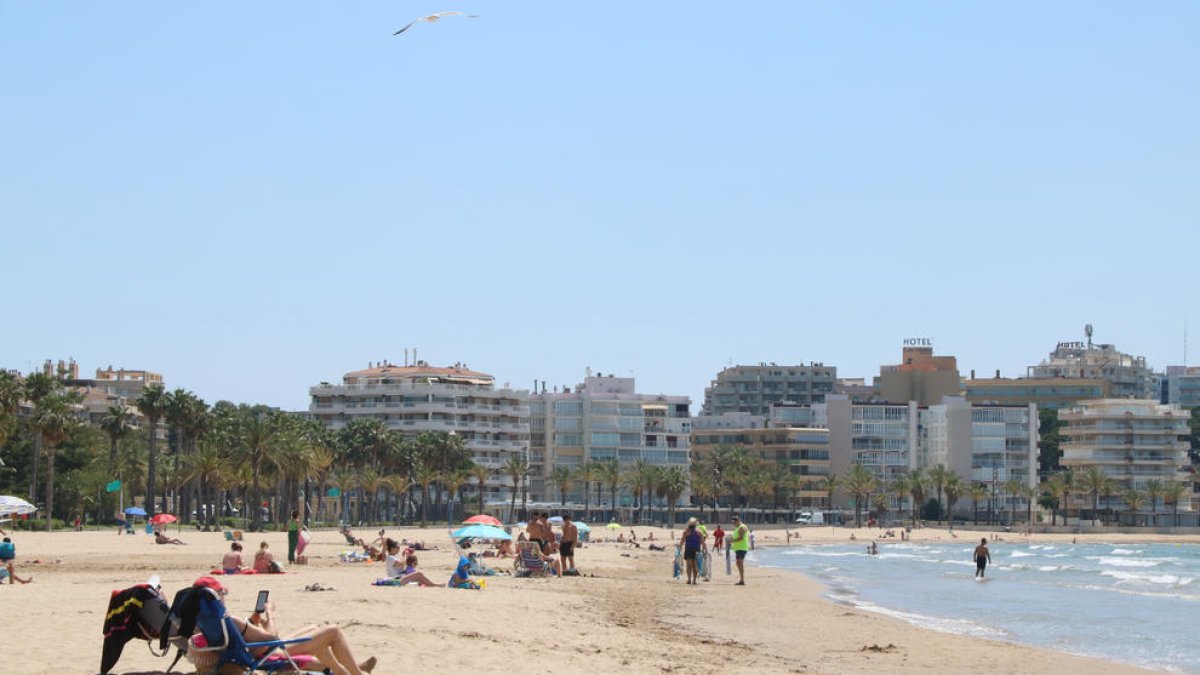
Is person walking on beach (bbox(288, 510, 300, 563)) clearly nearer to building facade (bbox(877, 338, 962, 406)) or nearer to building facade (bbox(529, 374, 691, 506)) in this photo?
building facade (bbox(529, 374, 691, 506))

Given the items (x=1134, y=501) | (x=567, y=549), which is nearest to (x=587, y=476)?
(x=1134, y=501)

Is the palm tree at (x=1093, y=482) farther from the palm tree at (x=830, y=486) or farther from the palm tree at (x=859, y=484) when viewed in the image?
the palm tree at (x=830, y=486)

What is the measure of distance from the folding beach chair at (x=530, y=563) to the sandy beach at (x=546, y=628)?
0.70 metres

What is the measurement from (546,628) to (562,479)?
115016mm

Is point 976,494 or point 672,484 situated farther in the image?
point 976,494

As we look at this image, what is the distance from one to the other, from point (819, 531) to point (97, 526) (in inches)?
2353

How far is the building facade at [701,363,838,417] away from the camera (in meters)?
196

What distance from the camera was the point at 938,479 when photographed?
14088 cm

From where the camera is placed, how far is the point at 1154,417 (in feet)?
496

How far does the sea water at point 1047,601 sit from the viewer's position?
84.8 feet

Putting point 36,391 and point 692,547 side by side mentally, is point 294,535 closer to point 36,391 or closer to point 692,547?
point 692,547

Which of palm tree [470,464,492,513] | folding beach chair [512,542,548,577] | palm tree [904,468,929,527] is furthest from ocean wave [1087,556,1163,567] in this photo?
palm tree [904,468,929,527]

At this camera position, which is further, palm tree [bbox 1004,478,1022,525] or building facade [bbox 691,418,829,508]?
building facade [bbox 691,418,829,508]

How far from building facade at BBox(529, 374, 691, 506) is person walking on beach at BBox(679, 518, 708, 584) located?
347 feet
